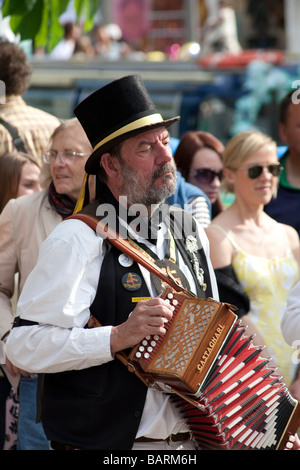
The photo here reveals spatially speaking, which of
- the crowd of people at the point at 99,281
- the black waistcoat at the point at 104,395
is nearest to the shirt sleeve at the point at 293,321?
the crowd of people at the point at 99,281

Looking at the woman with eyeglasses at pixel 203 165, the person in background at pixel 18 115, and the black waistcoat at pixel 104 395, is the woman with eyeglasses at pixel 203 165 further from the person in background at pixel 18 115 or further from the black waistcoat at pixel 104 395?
the black waistcoat at pixel 104 395

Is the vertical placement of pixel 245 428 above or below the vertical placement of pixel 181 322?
below

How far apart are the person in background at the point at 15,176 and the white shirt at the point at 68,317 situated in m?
1.68

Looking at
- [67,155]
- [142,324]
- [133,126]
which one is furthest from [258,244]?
[142,324]

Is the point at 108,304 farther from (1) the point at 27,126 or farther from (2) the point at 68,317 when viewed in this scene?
(1) the point at 27,126

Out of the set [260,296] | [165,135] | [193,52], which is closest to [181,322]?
[165,135]

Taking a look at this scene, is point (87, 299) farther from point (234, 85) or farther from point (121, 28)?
point (121, 28)

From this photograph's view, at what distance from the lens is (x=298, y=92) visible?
213 inches

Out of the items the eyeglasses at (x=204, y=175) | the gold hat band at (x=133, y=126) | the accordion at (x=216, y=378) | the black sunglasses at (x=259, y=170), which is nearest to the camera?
the accordion at (x=216, y=378)

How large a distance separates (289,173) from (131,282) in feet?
8.17

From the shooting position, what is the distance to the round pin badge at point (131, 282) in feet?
10.2

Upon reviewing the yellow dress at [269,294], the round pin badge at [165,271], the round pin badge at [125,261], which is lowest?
the yellow dress at [269,294]

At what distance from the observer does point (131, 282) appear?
3.12m
